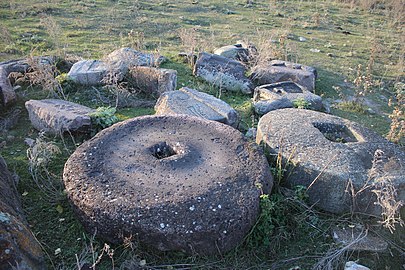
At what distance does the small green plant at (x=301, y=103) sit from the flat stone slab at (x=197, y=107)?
1026mm

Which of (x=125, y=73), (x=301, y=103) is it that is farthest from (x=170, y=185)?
(x=125, y=73)

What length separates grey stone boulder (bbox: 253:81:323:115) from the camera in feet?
18.8

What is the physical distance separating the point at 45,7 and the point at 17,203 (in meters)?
9.38

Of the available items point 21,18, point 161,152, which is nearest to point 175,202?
point 161,152

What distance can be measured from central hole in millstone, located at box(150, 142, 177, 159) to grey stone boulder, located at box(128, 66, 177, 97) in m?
2.22

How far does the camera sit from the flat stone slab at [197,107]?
5.04m

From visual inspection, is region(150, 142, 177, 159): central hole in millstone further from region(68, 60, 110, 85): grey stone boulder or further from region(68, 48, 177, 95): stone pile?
region(68, 60, 110, 85): grey stone boulder

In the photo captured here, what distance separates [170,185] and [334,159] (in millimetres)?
1663

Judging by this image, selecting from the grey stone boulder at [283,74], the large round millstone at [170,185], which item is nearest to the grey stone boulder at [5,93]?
the large round millstone at [170,185]

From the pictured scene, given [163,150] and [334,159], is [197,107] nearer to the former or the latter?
[163,150]

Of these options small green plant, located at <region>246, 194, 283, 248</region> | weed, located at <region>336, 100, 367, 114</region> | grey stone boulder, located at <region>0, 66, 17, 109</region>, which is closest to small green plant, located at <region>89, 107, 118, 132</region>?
grey stone boulder, located at <region>0, 66, 17, 109</region>

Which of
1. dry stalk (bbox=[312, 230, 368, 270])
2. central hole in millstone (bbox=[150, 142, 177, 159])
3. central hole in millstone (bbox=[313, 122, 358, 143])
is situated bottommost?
dry stalk (bbox=[312, 230, 368, 270])

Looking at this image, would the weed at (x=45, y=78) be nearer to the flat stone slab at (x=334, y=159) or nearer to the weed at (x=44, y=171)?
the weed at (x=44, y=171)

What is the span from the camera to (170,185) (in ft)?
10.9
